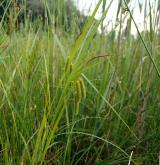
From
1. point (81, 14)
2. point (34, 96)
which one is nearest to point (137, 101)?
point (34, 96)

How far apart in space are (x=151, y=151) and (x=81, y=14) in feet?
2.40

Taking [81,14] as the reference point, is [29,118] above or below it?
below

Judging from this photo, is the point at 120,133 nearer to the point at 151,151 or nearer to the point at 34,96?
the point at 151,151

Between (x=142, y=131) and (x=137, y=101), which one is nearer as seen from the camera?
(x=142, y=131)

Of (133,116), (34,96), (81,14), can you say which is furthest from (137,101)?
(81,14)

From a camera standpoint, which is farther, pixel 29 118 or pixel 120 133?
pixel 120 133

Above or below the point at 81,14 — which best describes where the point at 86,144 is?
below

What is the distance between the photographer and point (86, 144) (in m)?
0.92

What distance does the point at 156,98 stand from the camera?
3.43ft

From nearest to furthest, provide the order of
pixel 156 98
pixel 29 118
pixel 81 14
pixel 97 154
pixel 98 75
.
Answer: pixel 29 118
pixel 97 154
pixel 156 98
pixel 98 75
pixel 81 14

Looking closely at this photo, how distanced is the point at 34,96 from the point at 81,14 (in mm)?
598

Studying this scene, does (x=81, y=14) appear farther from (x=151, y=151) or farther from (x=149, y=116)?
(x=151, y=151)

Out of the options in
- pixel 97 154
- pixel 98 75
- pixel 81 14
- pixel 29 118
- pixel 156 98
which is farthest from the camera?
pixel 81 14

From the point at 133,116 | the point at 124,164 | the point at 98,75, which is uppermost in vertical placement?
the point at 98,75
